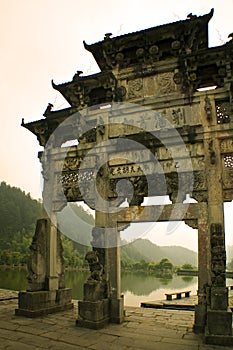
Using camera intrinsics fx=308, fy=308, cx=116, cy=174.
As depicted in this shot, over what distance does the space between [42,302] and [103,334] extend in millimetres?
2746

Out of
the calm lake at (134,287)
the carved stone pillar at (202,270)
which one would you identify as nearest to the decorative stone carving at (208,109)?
the carved stone pillar at (202,270)

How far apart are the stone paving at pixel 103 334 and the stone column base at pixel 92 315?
164mm

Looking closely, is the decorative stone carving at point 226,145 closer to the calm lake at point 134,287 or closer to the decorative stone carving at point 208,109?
the decorative stone carving at point 208,109

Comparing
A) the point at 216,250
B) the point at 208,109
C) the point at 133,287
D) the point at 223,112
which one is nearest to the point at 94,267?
the point at 216,250

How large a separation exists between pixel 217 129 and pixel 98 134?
345 cm

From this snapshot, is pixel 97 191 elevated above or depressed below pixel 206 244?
above

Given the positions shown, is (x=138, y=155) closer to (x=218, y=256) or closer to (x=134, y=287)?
(x=218, y=256)

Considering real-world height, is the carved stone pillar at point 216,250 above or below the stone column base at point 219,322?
above

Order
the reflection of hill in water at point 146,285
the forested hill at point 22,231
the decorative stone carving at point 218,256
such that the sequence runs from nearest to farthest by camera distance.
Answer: the decorative stone carving at point 218,256 < the reflection of hill in water at point 146,285 < the forested hill at point 22,231

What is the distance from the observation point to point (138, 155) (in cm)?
873

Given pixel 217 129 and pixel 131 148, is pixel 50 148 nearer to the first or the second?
pixel 131 148

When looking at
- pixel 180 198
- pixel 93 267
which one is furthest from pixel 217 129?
pixel 93 267

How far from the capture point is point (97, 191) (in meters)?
8.83

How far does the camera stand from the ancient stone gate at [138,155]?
7.71 m
